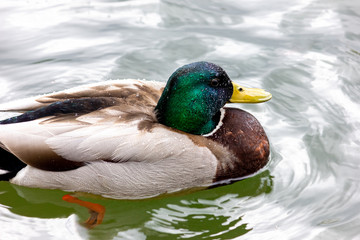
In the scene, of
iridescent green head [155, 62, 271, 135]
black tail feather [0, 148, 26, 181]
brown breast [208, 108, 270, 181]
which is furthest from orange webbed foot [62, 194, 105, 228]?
brown breast [208, 108, 270, 181]

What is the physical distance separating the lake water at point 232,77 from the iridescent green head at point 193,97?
0.68 metres

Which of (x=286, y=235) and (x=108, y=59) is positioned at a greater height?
(x=108, y=59)

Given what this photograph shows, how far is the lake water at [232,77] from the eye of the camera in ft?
17.6

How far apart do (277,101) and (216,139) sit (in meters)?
1.71

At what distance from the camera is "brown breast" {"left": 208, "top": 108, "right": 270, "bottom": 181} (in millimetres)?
5650

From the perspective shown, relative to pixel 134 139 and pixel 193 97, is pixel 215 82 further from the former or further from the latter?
pixel 134 139

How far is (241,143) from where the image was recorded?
5.72 m

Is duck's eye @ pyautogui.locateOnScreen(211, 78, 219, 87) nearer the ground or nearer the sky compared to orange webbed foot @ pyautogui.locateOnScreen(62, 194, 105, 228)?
nearer the sky

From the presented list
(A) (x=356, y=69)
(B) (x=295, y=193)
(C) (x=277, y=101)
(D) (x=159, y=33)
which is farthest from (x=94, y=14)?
(B) (x=295, y=193)

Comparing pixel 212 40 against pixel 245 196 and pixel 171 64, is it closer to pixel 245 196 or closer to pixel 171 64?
pixel 171 64

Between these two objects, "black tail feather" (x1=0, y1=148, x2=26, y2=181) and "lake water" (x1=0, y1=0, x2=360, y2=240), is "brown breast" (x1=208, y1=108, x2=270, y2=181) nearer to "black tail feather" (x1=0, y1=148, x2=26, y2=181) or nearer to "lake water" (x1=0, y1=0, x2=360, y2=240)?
"lake water" (x1=0, y1=0, x2=360, y2=240)

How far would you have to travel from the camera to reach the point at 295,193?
18.6 ft

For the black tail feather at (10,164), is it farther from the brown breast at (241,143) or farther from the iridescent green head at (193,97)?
the brown breast at (241,143)

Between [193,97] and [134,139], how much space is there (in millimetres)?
720
